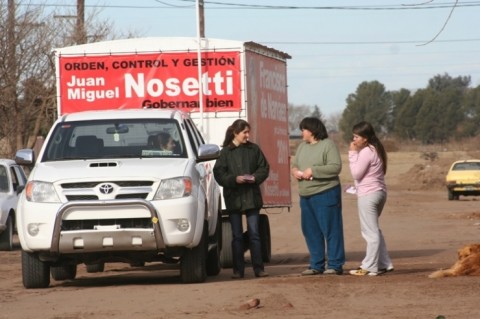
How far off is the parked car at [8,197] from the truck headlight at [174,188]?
11.1 metres

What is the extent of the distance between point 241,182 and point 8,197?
1190 centimetres

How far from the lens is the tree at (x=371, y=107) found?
133000 mm

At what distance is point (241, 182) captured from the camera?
15.6m

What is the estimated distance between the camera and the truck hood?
1434 centimetres

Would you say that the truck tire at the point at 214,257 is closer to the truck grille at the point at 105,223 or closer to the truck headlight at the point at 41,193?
the truck grille at the point at 105,223

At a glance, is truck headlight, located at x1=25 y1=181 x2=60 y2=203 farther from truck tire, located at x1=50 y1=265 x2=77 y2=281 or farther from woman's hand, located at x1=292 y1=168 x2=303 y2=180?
woman's hand, located at x1=292 y1=168 x2=303 y2=180

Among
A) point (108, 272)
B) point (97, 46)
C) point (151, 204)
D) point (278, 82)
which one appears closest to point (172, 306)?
point (151, 204)

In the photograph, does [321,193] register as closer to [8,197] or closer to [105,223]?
[105,223]

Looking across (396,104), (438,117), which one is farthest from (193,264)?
(396,104)

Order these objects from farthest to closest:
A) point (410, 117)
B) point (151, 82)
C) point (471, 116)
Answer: point (471, 116)
point (410, 117)
point (151, 82)

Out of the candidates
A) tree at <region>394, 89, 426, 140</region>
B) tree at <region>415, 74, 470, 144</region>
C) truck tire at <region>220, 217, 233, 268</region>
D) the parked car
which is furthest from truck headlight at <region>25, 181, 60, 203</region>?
tree at <region>394, 89, 426, 140</region>

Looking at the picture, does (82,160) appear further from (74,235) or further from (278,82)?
(278,82)

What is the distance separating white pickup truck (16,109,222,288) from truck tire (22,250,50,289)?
0.01m

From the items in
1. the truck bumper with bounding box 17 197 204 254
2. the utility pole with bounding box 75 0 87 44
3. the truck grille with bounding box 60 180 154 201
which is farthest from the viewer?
the utility pole with bounding box 75 0 87 44
